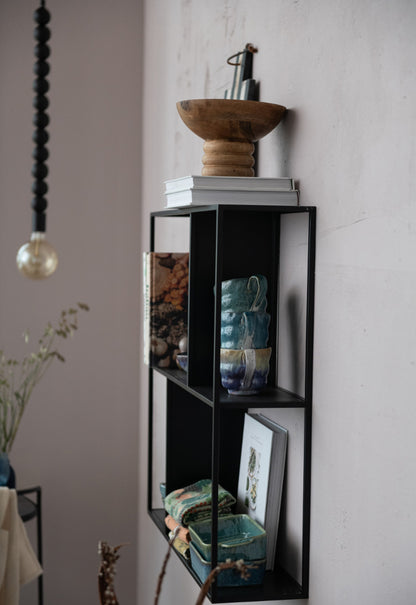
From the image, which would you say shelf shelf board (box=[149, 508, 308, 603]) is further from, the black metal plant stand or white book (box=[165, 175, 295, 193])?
the black metal plant stand

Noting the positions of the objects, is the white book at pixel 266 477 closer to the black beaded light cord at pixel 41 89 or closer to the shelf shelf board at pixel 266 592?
the shelf shelf board at pixel 266 592

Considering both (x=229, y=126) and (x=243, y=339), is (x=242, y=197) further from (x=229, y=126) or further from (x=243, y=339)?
(x=243, y=339)

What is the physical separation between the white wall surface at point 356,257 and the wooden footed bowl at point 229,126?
63mm

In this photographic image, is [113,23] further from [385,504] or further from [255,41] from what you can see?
[385,504]

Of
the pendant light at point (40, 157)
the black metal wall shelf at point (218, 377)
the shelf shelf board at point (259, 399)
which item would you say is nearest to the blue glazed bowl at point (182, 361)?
the black metal wall shelf at point (218, 377)

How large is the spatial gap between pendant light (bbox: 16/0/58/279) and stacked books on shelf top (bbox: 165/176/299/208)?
0.52 meters

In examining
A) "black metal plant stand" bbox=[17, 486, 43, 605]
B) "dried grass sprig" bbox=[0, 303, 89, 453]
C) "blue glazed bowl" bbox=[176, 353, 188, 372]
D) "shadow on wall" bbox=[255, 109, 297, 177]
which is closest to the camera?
"shadow on wall" bbox=[255, 109, 297, 177]

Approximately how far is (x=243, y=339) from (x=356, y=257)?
29 cm

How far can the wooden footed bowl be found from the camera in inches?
59.3

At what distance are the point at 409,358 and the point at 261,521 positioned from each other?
615 millimetres

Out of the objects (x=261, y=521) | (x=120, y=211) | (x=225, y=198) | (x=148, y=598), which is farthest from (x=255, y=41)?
(x=148, y=598)

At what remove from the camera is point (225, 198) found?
150 cm

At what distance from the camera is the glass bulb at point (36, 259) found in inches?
38.9

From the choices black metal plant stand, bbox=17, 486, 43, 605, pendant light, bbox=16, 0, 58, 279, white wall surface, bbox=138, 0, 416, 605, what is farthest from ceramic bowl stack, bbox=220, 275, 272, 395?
black metal plant stand, bbox=17, 486, 43, 605
